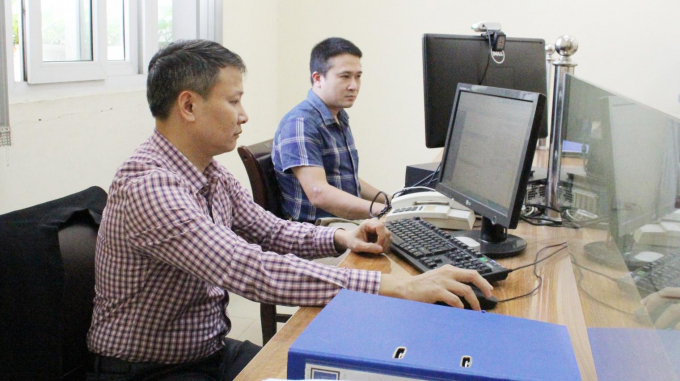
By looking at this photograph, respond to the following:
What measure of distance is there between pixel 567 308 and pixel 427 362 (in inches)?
22.8

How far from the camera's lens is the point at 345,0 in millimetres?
4188

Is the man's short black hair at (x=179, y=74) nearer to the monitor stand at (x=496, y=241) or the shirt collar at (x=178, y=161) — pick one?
the shirt collar at (x=178, y=161)

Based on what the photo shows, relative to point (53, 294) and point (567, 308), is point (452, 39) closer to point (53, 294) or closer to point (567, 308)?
point (567, 308)

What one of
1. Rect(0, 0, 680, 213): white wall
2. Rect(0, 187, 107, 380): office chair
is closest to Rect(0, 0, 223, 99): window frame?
Rect(0, 0, 680, 213): white wall

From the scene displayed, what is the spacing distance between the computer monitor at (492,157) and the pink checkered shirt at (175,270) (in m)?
0.42

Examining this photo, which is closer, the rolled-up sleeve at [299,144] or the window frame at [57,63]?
the window frame at [57,63]

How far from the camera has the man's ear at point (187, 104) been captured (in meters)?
1.44

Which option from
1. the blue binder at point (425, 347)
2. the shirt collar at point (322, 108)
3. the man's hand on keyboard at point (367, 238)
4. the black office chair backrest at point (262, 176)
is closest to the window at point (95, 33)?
the black office chair backrest at point (262, 176)

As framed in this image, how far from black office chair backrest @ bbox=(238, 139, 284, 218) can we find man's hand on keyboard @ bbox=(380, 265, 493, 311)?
1.16 m

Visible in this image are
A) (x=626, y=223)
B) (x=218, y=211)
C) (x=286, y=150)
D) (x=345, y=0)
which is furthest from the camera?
(x=345, y=0)

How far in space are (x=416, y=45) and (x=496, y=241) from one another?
267cm

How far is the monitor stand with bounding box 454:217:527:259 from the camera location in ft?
5.29

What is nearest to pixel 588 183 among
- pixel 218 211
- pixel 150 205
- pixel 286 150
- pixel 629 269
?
pixel 629 269

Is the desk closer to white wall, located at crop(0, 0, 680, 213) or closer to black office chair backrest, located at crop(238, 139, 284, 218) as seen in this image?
black office chair backrest, located at crop(238, 139, 284, 218)
